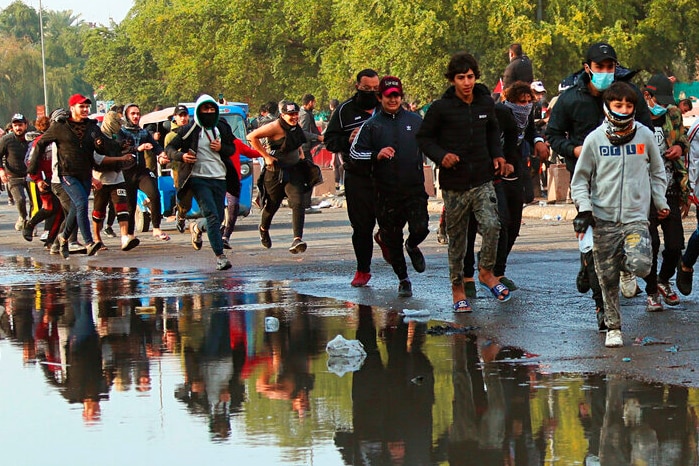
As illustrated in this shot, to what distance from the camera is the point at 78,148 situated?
15.7 meters

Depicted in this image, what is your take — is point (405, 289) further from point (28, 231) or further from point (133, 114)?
point (28, 231)

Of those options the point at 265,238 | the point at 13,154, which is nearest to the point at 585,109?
the point at 265,238

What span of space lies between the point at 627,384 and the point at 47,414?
285cm

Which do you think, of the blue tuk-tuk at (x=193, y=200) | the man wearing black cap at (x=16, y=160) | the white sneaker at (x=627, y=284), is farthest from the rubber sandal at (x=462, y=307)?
the man wearing black cap at (x=16, y=160)

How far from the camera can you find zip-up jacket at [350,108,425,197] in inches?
441

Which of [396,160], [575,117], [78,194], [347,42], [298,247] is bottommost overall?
[298,247]

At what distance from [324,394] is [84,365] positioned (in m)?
1.85

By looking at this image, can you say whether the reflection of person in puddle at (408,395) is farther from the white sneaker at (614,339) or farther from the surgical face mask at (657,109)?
the surgical face mask at (657,109)

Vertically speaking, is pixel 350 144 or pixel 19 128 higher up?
pixel 19 128

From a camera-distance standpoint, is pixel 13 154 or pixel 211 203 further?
pixel 13 154

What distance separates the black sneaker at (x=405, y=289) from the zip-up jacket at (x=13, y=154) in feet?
35.8

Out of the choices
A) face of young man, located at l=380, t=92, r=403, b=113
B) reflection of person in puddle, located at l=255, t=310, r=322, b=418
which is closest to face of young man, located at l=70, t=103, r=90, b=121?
face of young man, located at l=380, t=92, r=403, b=113

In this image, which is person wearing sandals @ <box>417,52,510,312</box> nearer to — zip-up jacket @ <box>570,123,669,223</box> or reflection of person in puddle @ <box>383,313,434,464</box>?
reflection of person in puddle @ <box>383,313,434,464</box>

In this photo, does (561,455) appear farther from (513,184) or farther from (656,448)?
(513,184)
